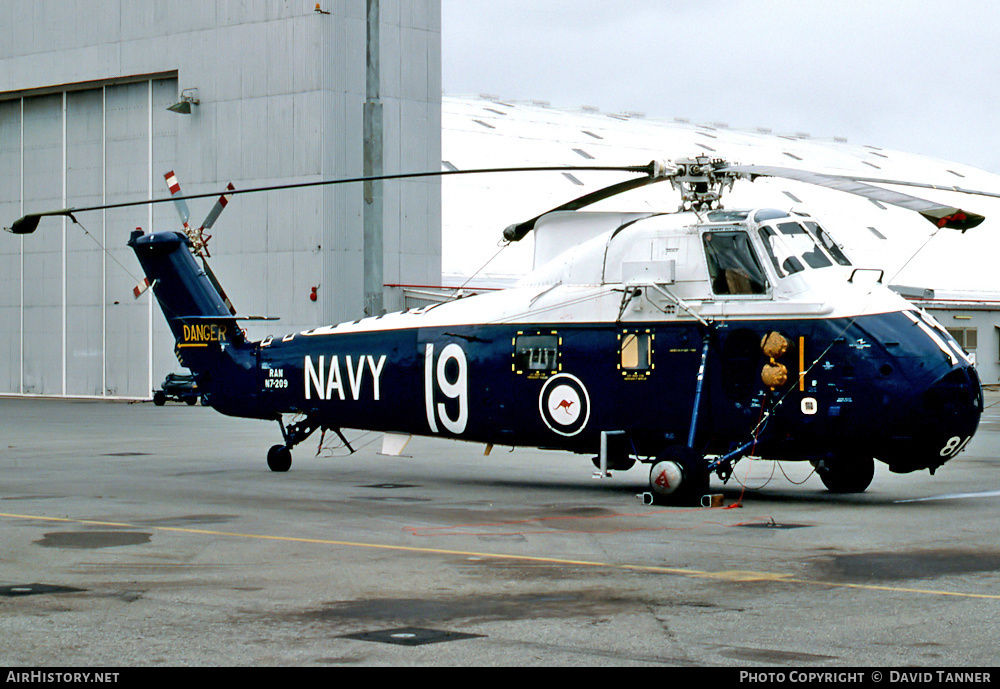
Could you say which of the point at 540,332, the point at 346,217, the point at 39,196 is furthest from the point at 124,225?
the point at 540,332

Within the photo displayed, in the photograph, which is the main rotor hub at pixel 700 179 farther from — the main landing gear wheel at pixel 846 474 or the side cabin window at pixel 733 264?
the main landing gear wheel at pixel 846 474

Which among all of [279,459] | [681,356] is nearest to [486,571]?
[681,356]

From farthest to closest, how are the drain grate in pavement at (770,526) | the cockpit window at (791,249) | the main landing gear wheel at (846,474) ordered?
the main landing gear wheel at (846,474) → the cockpit window at (791,249) → the drain grate in pavement at (770,526)

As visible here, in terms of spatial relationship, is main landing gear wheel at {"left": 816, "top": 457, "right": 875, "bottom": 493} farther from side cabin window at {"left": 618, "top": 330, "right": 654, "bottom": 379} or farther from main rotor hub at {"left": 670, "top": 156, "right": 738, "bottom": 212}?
main rotor hub at {"left": 670, "top": 156, "right": 738, "bottom": 212}

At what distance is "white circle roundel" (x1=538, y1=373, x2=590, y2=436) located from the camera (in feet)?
56.6

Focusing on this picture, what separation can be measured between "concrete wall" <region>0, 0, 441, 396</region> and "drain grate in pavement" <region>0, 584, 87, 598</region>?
1217 inches

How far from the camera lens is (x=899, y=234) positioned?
6000 centimetres

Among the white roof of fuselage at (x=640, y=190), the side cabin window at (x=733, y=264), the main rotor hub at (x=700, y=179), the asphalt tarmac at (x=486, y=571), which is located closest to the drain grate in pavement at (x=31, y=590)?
the asphalt tarmac at (x=486, y=571)

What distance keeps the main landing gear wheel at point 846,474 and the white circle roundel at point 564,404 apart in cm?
329

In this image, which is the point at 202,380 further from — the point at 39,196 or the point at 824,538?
the point at 39,196

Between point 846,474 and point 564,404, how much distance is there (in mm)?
4003

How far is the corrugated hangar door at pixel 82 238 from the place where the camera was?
1837 inches

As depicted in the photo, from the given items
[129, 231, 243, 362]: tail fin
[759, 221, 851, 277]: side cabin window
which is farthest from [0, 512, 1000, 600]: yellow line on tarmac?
[129, 231, 243, 362]: tail fin
